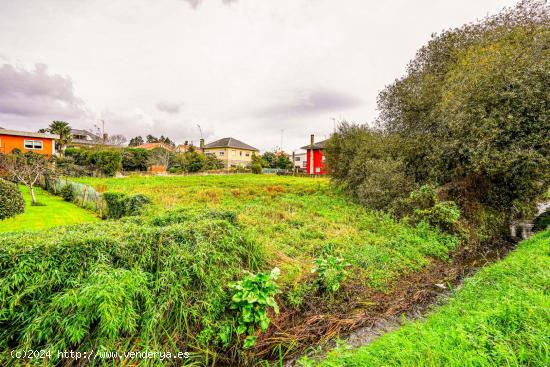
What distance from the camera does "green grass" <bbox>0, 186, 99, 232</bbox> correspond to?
897cm

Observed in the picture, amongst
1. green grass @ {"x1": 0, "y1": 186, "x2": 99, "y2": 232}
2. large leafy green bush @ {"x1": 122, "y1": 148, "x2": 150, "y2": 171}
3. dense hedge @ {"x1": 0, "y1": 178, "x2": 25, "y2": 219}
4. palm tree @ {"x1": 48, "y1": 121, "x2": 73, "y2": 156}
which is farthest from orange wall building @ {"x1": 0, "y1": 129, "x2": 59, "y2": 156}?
dense hedge @ {"x1": 0, "y1": 178, "x2": 25, "y2": 219}

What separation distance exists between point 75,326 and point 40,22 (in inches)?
515

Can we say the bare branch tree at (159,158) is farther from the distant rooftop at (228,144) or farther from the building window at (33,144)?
the distant rooftop at (228,144)

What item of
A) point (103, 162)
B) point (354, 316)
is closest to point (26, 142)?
point (103, 162)

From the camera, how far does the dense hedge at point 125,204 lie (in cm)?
872

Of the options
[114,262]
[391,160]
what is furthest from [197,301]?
[391,160]

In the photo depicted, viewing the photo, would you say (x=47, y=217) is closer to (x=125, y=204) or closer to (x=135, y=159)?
(x=125, y=204)

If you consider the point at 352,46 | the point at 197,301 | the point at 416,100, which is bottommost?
the point at 197,301

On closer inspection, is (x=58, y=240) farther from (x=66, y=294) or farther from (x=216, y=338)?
(x=216, y=338)

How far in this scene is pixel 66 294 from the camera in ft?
9.09

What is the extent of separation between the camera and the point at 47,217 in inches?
406

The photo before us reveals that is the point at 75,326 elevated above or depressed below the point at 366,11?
below

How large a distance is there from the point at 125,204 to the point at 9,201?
3742 mm

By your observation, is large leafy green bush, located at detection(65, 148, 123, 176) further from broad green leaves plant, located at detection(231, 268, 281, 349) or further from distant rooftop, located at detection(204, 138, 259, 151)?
broad green leaves plant, located at detection(231, 268, 281, 349)
